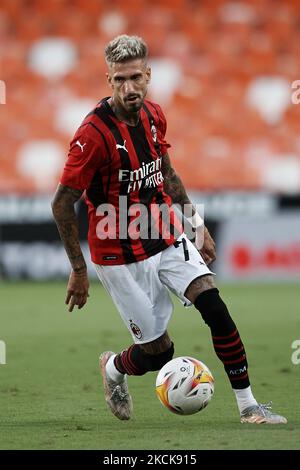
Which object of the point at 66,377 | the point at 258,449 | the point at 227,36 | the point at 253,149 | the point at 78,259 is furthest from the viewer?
the point at 227,36

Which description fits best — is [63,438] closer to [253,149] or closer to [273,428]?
[273,428]

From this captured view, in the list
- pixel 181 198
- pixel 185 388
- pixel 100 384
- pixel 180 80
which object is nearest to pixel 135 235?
pixel 181 198

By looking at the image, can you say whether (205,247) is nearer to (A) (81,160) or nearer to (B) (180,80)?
(A) (81,160)

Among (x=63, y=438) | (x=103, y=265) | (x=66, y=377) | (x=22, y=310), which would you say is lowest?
(x=22, y=310)

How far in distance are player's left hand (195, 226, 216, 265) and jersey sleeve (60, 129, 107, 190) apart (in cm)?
91

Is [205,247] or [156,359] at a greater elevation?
[205,247]

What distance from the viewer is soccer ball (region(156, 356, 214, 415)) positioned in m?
5.29

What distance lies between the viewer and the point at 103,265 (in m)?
5.72

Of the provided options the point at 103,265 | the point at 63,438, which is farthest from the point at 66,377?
the point at 63,438

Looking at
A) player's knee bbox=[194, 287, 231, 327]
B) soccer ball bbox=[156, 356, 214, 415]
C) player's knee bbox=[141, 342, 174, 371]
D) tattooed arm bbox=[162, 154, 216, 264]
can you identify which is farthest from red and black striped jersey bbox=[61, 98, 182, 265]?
soccer ball bbox=[156, 356, 214, 415]

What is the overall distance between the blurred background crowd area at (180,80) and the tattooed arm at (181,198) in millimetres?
9901

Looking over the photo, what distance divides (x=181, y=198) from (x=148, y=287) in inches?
A: 25.5

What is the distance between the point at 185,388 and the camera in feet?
17.4

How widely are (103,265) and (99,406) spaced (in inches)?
35.6
